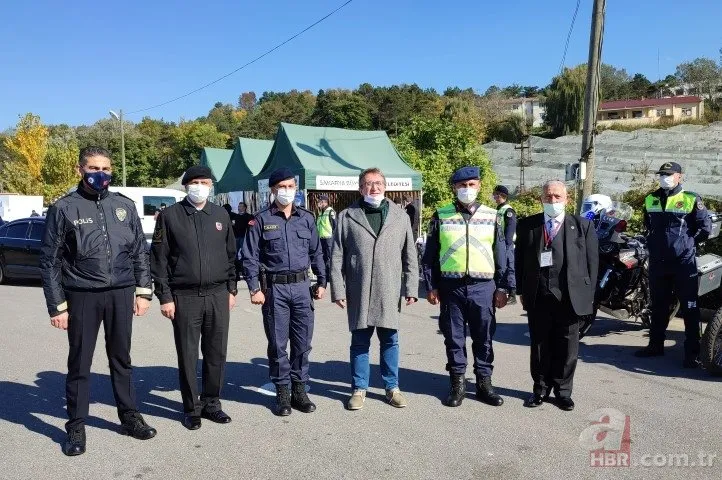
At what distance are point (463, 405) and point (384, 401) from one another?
0.65 m

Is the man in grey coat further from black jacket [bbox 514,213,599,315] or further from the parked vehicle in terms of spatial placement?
the parked vehicle

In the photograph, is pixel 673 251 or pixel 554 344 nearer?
pixel 554 344

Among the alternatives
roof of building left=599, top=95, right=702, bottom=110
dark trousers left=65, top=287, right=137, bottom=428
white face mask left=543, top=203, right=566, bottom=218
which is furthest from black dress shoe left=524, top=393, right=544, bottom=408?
roof of building left=599, top=95, right=702, bottom=110

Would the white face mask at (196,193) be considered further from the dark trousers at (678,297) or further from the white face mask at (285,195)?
the dark trousers at (678,297)

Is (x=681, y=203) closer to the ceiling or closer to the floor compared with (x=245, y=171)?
closer to the floor

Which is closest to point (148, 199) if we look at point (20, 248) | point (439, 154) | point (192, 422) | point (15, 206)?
point (20, 248)

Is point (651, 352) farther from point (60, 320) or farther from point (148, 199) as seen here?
point (148, 199)

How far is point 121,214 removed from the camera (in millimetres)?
4344

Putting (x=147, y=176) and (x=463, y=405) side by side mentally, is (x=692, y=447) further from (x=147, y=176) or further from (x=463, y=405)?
(x=147, y=176)

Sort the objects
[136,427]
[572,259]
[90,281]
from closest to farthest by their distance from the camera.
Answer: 1. [90,281]
2. [136,427]
3. [572,259]

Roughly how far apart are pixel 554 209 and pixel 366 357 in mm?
1970

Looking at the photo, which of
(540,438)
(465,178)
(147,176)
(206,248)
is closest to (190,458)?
(206,248)

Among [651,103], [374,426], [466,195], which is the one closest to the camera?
[374,426]

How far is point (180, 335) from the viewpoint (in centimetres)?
457
